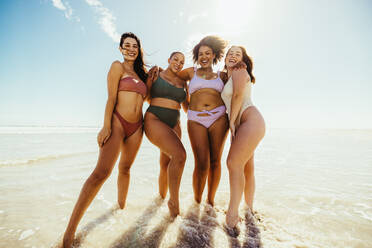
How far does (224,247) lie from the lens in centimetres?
261

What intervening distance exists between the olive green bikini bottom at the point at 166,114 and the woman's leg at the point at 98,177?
742 mm

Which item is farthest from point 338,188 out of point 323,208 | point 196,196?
point 196,196

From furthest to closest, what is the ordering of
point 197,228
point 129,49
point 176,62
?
1. point 176,62
2. point 129,49
3. point 197,228

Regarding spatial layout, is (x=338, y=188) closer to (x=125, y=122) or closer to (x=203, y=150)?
(x=203, y=150)

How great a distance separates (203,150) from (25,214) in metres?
3.50

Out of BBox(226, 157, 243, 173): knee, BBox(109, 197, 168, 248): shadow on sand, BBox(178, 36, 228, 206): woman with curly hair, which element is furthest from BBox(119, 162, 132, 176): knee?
BBox(226, 157, 243, 173): knee

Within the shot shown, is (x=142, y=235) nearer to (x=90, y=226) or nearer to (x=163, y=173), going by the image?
(x=90, y=226)

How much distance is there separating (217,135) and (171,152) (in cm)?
103

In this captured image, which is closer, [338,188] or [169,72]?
[169,72]

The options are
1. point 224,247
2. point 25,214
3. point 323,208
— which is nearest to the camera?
point 224,247

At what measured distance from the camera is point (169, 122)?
3.79 meters

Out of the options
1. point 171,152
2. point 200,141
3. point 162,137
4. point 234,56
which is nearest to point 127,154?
point 162,137

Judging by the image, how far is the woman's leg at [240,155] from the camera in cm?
297

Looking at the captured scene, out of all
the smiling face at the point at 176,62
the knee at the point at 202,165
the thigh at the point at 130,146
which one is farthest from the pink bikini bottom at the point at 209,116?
the thigh at the point at 130,146
